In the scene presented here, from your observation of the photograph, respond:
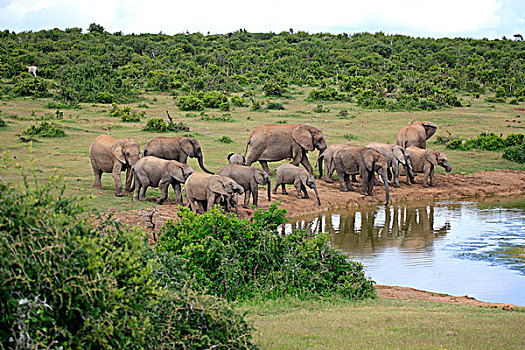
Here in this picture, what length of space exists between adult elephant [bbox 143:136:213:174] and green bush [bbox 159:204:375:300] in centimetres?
717

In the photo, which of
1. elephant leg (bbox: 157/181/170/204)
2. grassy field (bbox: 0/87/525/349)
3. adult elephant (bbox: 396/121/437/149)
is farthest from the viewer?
adult elephant (bbox: 396/121/437/149)

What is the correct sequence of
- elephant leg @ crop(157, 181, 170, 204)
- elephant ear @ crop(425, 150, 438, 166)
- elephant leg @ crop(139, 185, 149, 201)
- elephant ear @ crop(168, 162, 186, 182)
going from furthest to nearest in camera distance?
elephant ear @ crop(425, 150, 438, 166) → elephant leg @ crop(139, 185, 149, 201) → elephant leg @ crop(157, 181, 170, 204) → elephant ear @ crop(168, 162, 186, 182)

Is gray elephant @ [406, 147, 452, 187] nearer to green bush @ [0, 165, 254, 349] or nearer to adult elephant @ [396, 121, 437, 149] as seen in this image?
adult elephant @ [396, 121, 437, 149]

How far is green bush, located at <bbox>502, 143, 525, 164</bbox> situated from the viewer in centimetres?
2356

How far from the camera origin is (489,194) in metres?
19.7

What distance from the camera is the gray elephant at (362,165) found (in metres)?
18.0

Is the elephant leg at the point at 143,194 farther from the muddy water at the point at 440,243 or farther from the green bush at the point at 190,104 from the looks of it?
the green bush at the point at 190,104

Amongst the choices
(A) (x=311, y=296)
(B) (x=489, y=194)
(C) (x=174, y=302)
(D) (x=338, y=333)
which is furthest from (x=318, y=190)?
(C) (x=174, y=302)

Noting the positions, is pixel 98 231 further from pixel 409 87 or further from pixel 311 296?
pixel 409 87

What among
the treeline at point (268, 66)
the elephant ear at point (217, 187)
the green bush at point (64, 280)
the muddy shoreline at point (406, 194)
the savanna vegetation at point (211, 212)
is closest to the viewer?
the green bush at point (64, 280)

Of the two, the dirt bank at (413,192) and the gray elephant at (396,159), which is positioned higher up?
the gray elephant at (396,159)

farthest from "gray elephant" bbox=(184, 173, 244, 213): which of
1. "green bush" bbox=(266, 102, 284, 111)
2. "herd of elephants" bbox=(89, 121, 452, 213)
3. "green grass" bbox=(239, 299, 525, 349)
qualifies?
"green bush" bbox=(266, 102, 284, 111)

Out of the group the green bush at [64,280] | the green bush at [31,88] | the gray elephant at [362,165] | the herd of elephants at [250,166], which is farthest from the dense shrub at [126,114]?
the green bush at [64,280]

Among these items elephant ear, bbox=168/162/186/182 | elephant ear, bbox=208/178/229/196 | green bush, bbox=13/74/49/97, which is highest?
green bush, bbox=13/74/49/97
